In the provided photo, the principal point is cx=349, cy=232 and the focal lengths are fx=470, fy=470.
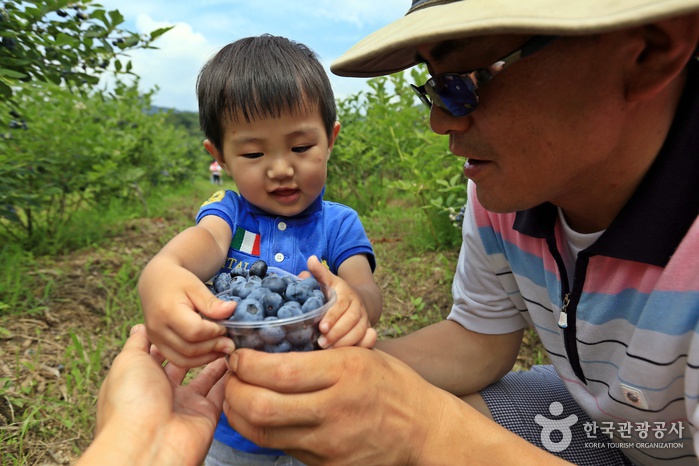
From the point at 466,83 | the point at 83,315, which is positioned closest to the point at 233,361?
the point at 466,83

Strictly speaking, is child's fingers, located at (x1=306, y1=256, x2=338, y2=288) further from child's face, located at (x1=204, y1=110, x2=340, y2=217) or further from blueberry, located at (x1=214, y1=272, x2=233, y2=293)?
child's face, located at (x1=204, y1=110, x2=340, y2=217)

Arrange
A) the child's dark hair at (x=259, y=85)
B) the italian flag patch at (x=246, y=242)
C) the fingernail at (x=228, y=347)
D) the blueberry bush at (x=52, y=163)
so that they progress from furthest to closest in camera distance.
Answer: the blueberry bush at (x=52, y=163), the italian flag patch at (x=246, y=242), the child's dark hair at (x=259, y=85), the fingernail at (x=228, y=347)

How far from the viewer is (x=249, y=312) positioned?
872mm

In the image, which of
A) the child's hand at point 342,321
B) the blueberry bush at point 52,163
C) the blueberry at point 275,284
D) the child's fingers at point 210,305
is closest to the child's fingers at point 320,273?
the child's hand at point 342,321

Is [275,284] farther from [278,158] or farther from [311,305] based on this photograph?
[278,158]

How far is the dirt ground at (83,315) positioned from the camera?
1.82m

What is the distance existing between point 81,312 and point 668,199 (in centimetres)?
278

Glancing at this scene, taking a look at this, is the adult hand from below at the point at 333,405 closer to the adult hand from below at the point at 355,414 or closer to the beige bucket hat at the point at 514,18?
the adult hand from below at the point at 355,414

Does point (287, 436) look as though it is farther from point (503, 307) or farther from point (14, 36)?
point (14, 36)

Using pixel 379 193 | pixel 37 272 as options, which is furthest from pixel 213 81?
pixel 379 193

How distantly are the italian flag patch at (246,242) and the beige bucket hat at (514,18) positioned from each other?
0.69 metres

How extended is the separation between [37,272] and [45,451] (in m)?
1.52

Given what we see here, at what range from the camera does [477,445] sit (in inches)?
40.5

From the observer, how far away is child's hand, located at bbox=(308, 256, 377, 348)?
0.95 metres
